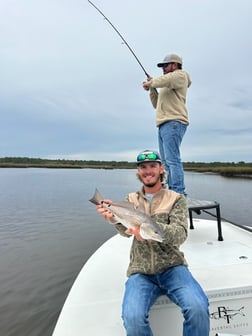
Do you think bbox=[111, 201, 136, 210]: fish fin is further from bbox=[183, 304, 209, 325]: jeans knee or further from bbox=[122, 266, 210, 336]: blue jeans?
bbox=[183, 304, 209, 325]: jeans knee

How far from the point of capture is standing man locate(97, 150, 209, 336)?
2047 mm

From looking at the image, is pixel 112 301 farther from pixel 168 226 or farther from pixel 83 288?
pixel 168 226

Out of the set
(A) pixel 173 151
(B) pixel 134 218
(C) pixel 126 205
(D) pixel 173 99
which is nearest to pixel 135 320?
(B) pixel 134 218

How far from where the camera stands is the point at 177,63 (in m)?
4.26

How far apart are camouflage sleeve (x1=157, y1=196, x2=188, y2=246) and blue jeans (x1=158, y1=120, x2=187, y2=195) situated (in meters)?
1.65

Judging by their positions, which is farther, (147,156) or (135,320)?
(147,156)

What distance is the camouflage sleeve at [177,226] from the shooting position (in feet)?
7.54

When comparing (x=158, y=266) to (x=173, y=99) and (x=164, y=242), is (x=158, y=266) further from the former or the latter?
(x=173, y=99)

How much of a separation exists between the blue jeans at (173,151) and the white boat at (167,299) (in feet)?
3.30

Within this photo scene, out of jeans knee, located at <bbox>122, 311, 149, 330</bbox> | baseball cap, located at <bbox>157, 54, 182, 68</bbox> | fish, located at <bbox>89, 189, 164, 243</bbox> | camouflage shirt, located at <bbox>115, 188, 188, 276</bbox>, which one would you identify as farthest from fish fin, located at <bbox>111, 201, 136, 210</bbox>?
baseball cap, located at <bbox>157, 54, 182, 68</bbox>

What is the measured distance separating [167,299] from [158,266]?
0.29 m

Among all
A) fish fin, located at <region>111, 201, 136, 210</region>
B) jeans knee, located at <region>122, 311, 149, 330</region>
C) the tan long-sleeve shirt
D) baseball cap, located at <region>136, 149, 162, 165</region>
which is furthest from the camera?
the tan long-sleeve shirt

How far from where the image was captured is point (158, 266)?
2396 mm

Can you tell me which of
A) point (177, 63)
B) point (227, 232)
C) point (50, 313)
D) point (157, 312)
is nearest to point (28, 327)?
point (50, 313)
